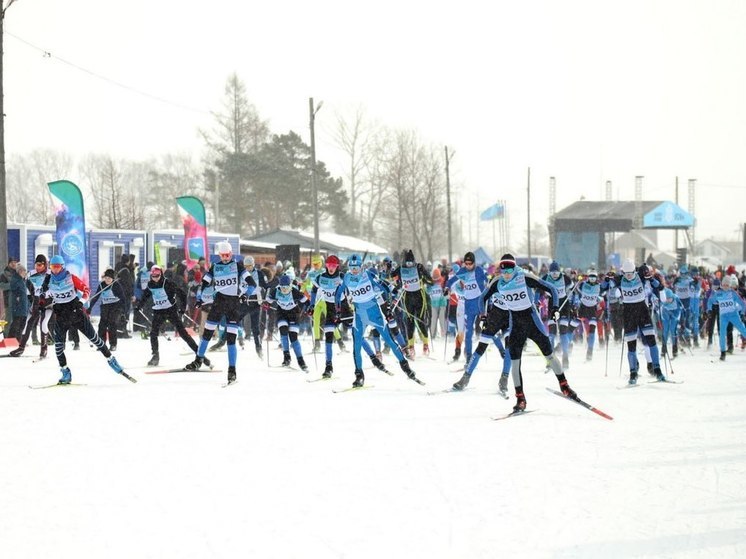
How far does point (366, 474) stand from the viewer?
7.86m

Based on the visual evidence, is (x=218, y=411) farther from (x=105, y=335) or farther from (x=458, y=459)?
(x=105, y=335)

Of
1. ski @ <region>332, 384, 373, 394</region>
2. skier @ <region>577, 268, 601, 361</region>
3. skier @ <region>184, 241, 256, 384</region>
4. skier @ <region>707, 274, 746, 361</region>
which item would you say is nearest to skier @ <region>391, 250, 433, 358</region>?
skier @ <region>577, 268, 601, 361</region>

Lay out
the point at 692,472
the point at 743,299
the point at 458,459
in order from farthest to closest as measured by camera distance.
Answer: the point at 743,299 < the point at 458,459 < the point at 692,472

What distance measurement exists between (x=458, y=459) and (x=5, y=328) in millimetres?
16481

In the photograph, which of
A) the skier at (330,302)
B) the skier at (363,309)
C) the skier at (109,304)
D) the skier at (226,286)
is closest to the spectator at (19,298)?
the skier at (109,304)

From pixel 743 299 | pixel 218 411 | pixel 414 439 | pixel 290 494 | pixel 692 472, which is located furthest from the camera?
pixel 743 299

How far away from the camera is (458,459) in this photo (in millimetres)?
8516

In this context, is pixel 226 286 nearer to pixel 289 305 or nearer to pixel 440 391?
pixel 289 305

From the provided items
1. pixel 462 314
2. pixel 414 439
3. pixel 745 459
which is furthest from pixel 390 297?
pixel 745 459

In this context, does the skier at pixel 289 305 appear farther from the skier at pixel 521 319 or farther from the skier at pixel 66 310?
the skier at pixel 521 319

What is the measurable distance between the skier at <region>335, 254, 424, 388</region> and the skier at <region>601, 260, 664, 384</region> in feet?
11.7

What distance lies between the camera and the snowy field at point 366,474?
5.88 meters

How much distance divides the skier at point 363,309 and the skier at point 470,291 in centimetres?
279

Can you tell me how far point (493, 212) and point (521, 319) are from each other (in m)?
81.8
